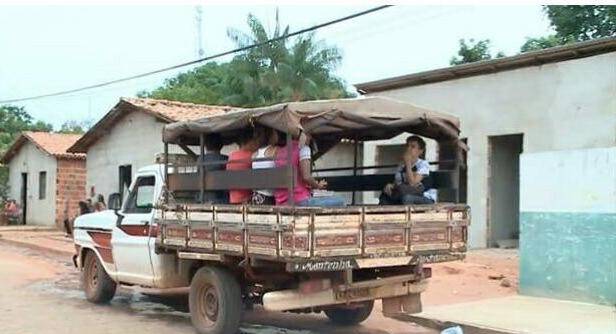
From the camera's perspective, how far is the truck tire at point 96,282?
10.2 m

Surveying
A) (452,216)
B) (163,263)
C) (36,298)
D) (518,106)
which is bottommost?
(36,298)

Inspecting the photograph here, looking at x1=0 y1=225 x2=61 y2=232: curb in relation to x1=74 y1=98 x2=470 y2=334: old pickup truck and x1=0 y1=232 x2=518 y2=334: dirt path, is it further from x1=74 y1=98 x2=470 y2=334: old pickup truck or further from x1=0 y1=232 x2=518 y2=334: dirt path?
x1=74 y1=98 x2=470 y2=334: old pickup truck

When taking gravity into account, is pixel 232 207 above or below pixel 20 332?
above

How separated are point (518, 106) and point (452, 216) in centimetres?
843

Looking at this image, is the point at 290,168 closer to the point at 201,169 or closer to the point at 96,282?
the point at 201,169

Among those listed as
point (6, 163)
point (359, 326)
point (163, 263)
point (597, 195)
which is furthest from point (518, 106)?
point (6, 163)

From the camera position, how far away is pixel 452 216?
768 centimetres

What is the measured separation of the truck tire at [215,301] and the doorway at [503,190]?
374 inches

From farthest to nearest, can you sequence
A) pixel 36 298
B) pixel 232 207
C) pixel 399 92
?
pixel 399 92 < pixel 36 298 < pixel 232 207

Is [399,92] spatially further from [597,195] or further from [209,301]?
[209,301]

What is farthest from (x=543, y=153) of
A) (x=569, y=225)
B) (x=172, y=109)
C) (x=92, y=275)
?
(x=172, y=109)

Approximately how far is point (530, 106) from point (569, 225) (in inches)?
232

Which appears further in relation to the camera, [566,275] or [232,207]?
[566,275]

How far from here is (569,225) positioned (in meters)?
9.73
